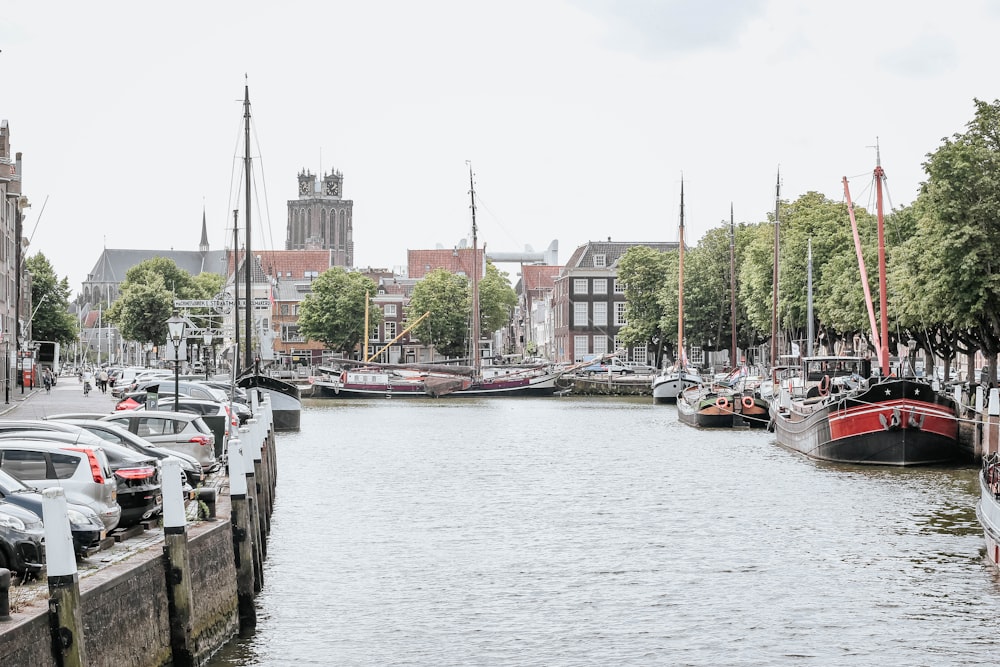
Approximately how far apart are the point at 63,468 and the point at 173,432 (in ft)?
40.8

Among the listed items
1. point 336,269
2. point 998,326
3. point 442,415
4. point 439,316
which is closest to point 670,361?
point 439,316

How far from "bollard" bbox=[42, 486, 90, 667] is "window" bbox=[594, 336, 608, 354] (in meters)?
126

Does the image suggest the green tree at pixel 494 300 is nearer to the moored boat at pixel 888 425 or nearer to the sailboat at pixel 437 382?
the sailboat at pixel 437 382

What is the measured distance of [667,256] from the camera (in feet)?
395

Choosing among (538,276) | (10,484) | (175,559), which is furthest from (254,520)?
(538,276)

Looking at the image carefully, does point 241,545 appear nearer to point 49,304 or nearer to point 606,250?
point 49,304

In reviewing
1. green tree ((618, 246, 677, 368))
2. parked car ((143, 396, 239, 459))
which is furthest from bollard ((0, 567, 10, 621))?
green tree ((618, 246, 677, 368))

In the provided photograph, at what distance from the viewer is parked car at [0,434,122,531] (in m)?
19.7

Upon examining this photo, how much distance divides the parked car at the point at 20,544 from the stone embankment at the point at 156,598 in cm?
28

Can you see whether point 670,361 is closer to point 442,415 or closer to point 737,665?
point 442,415

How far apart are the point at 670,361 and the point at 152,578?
11389 cm

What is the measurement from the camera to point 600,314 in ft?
452

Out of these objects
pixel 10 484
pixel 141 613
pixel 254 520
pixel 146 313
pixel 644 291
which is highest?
pixel 644 291

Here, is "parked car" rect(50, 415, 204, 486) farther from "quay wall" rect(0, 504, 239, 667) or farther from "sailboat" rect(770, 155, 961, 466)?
"sailboat" rect(770, 155, 961, 466)
